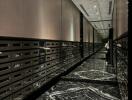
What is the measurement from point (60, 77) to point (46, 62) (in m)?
Answer: 1.01

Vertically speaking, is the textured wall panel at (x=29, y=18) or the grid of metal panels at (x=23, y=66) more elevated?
the textured wall panel at (x=29, y=18)

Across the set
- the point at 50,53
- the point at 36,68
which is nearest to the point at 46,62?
the point at 50,53

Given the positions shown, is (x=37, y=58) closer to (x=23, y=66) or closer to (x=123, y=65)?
(x=23, y=66)

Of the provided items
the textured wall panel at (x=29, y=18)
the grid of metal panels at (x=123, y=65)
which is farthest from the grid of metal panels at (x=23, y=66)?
the grid of metal panels at (x=123, y=65)

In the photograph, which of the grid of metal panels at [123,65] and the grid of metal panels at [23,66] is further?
the grid of metal panels at [23,66]

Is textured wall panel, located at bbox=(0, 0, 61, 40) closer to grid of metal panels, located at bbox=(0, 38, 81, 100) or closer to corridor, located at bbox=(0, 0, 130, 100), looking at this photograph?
corridor, located at bbox=(0, 0, 130, 100)

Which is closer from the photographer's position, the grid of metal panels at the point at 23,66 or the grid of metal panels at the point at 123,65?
the grid of metal panels at the point at 123,65

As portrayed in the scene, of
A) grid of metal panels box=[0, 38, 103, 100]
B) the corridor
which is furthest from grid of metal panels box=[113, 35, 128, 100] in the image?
grid of metal panels box=[0, 38, 103, 100]

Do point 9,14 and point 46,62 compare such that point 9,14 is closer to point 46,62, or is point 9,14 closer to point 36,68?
point 36,68

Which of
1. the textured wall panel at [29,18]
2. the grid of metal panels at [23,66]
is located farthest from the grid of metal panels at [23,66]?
the textured wall panel at [29,18]

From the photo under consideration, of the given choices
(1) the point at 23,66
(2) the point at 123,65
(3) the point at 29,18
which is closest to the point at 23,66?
(1) the point at 23,66

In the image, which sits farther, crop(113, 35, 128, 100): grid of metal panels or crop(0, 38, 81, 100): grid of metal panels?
crop(0, 38, 81, 100): grid of metal panels

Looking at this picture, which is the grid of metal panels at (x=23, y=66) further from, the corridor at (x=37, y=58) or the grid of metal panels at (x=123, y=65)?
the grid of metal panels at (x=123, y=65)

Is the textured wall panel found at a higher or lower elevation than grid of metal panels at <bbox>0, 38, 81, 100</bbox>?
higher
